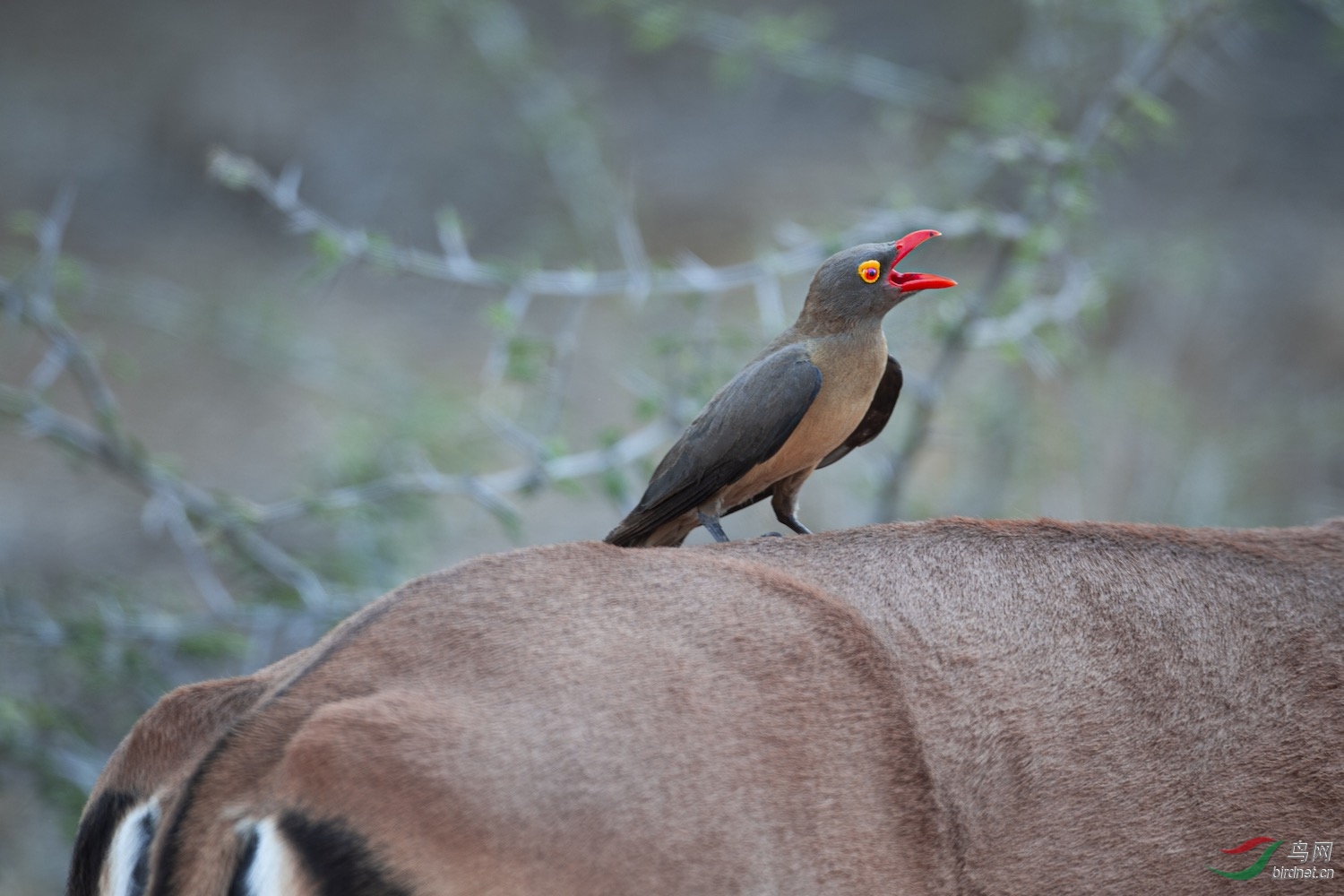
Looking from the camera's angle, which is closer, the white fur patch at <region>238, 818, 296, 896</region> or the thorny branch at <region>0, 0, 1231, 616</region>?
the white fur patch at <region>238, 818, 296, 896</region>

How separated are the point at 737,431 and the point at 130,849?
4.78 ft

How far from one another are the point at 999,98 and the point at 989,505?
270cm

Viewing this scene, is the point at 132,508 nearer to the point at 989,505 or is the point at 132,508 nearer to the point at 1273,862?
the point at 989,505

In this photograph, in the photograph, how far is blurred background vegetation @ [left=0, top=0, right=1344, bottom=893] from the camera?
18.3 ft

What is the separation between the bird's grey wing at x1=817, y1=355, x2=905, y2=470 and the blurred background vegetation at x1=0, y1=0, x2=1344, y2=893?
6.97ft

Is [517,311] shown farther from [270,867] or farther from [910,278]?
[270,867]

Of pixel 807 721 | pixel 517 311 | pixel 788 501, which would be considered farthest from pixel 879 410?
pixel 517 311

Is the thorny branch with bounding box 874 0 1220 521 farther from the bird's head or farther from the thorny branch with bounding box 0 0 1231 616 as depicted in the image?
the bird's head

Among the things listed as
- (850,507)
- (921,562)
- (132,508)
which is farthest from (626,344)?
(921,562)

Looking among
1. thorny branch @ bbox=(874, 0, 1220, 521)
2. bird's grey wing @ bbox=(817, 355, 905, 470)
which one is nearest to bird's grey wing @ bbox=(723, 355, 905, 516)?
bird's grey wing @ bbox=(817, 355, 905, 470)

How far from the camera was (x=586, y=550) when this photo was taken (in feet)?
7.80

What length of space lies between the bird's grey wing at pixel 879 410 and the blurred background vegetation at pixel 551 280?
83.6 inches

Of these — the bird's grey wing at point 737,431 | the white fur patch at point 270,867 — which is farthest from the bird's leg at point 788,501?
the white fur patch at point 270,867
